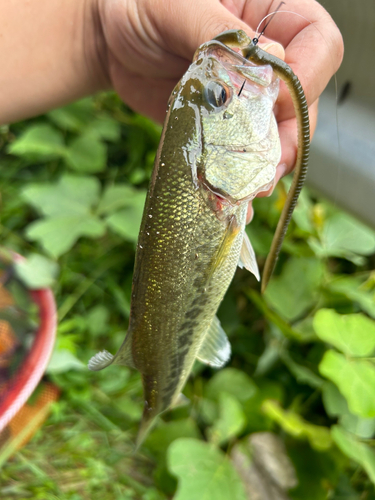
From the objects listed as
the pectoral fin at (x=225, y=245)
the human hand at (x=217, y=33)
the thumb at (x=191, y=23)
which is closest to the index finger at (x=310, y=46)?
the human hand at (x=217, y=33)

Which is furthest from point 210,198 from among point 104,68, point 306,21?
point 104,68

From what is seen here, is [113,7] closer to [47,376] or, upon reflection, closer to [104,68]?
[104,68]

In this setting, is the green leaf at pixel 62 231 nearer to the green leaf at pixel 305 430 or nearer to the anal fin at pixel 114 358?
the anal fin at pixel 114 358

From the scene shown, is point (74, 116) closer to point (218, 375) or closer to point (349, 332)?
point (218, 375)

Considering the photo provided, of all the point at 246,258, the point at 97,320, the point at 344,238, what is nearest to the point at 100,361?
the point at 246,258

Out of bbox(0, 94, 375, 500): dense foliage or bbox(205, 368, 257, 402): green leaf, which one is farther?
bbox(205, 368, 257, 402): green leaf

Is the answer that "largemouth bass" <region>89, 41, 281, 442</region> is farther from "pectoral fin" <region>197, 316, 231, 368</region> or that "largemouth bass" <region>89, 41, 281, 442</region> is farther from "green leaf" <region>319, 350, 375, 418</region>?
"green leaf" <region>319, 350, 375, 418</region>

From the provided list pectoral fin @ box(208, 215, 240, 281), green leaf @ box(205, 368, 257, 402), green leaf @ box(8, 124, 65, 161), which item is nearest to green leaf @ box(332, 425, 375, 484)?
green leaf @ box(205, 368, 257, 402)
